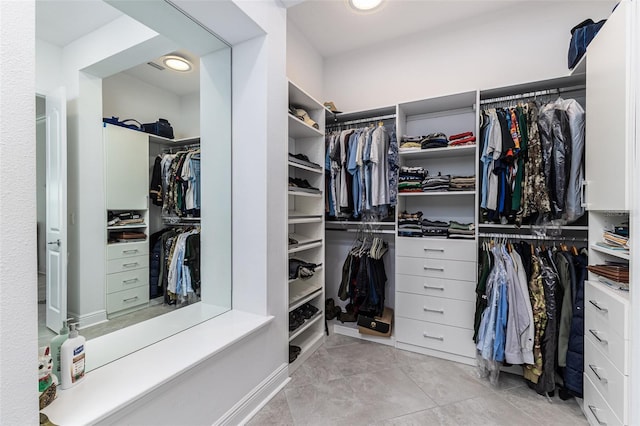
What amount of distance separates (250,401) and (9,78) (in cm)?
179

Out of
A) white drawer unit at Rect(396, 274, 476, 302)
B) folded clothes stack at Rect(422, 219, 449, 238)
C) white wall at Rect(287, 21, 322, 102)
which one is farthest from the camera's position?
white wall at Rect(287, 21, 322, 102)

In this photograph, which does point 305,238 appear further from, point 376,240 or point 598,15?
point 598,15

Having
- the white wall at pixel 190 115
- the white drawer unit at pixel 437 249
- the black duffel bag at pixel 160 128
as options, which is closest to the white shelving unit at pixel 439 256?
the white drawer unit at pixel 437 249

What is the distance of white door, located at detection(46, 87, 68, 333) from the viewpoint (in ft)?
3.67

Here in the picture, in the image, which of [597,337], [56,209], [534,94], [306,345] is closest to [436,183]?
[534,94]

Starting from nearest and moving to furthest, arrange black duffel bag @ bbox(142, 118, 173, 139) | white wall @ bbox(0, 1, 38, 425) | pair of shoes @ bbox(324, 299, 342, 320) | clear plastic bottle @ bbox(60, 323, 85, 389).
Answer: white wall @ bbox(0, 1, 38, 425), clear plastic bottle @ bbox(60, 323, 85, 389), black duffel bag @ bbox(142, 118, 173, 139), pair of shoes @ bbox(324, 299, 342, 320)

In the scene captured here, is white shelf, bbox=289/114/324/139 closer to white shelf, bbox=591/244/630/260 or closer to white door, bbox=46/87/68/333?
white door, bbox=46/87/68/333

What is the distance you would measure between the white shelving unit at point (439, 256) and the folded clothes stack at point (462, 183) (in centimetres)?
7

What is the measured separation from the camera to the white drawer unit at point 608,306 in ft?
4.04

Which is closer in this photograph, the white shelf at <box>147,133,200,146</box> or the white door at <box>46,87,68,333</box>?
the white door at <box>46,87,68,333</box>

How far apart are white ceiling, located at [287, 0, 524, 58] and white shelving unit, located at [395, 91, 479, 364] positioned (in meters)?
0.83

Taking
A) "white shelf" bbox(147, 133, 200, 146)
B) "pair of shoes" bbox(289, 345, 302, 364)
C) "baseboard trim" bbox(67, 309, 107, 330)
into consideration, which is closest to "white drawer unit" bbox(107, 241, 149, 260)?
"baseboard trim" bbox(67, 309, 107, 330)

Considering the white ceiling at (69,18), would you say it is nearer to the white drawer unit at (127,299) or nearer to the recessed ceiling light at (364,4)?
the white drawer unit at (127,299)

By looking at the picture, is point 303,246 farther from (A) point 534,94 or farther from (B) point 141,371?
(A) point 534,94
